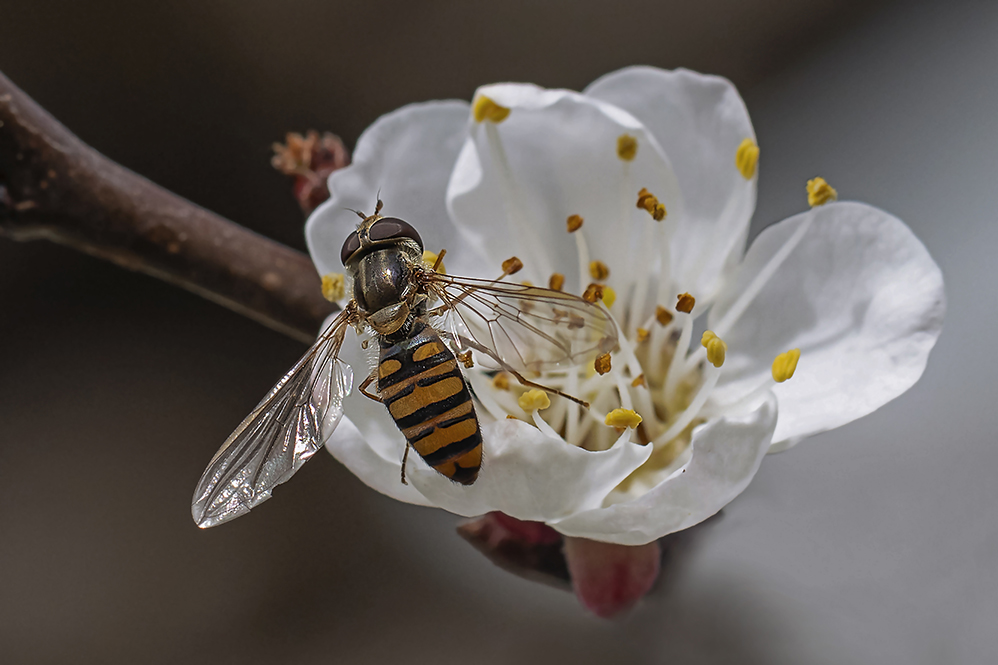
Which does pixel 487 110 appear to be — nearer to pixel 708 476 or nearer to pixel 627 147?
pixel 627 147

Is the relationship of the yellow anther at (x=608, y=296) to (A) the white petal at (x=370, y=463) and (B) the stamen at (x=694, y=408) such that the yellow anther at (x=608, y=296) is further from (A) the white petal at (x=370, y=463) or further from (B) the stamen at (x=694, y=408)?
(A) the white petal at (x=370, y=463)

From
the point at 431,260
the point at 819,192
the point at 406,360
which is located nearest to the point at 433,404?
the point at 406,360

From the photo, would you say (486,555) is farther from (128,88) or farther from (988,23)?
(128,88)

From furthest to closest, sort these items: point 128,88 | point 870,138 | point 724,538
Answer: point 128,88
point 870,138
point 724,538

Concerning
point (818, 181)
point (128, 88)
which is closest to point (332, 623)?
point (128, 88)

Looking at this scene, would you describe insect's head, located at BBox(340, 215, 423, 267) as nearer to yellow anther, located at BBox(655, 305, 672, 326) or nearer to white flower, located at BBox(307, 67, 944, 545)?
white flower, located at BBox(307, 67, 944, 545)

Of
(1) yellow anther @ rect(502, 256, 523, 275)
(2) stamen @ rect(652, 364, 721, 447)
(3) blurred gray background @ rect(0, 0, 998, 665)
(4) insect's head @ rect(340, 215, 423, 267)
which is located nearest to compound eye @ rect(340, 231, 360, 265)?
(4) insect's head @ rect(340, 215, 423, 267)
